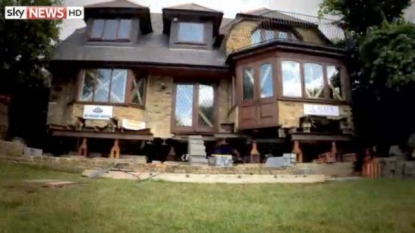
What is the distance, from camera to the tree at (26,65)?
13.7 metres

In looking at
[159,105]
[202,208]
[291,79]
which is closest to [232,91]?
[291,79]

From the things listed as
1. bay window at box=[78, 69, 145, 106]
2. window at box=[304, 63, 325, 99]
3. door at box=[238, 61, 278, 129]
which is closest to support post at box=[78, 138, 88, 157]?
bay window at box=[78, 69, 145, 106]

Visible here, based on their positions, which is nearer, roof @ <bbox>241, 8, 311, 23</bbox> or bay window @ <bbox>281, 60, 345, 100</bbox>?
bay window @ <bbox>281, 60, 345, 100</bbox>

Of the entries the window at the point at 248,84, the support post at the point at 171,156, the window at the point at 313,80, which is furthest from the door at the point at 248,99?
the support post at the point at 171,156

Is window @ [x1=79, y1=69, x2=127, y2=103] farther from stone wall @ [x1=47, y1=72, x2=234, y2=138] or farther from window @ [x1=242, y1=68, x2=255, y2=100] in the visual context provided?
window @ [x1=242, y1=68, x2=255, y2=100]

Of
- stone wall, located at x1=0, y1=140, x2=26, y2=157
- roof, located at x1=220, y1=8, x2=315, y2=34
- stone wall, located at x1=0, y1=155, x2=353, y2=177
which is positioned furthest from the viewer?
roof, located at x1=220, y1=8, x2=315, y2=34

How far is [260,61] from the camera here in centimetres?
1435

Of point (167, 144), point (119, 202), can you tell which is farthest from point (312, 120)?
point (119, 202)

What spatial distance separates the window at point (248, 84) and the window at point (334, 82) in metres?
2.77

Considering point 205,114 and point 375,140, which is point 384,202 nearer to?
point 375,140

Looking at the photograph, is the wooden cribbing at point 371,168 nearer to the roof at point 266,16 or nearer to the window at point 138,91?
the roof at point 266,16

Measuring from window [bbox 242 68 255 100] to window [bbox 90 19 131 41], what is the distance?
5.20 metres

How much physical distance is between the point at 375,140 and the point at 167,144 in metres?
7.80

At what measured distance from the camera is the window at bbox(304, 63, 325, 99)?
14.1m
